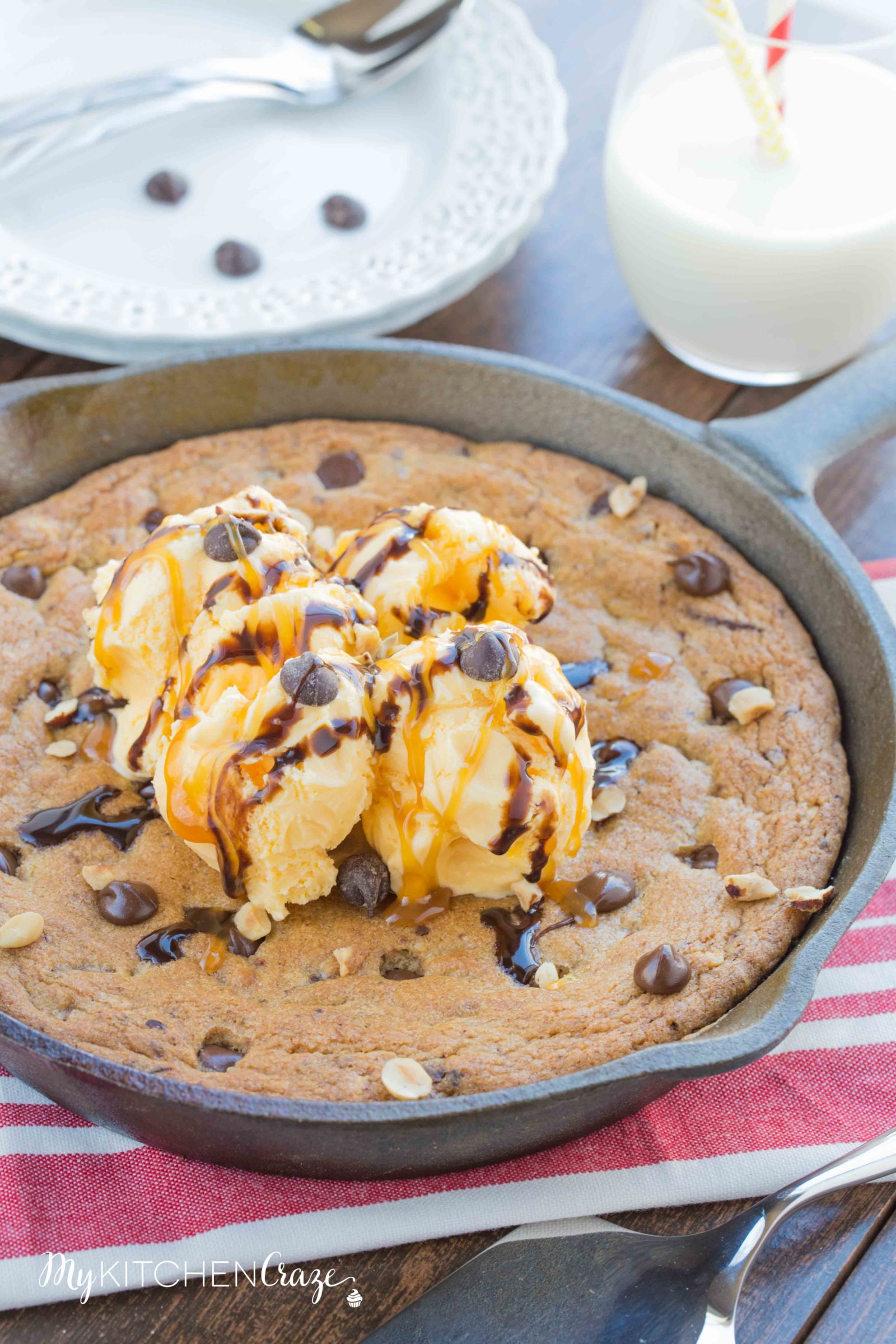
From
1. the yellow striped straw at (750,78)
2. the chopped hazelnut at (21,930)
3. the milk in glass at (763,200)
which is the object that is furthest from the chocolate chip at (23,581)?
the yellow striped straw at (750,78)

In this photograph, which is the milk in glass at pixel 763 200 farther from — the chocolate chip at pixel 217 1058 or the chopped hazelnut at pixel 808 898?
the chocolate chip at pixel 217 1058

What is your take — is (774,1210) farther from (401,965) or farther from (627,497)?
(627,497)

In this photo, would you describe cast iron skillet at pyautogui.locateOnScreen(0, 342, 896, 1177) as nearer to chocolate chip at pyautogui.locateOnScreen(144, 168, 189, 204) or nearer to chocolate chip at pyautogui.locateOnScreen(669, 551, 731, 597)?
chocolate chip at pyautogui.locateOnScreen(669, 551, 731, 597)

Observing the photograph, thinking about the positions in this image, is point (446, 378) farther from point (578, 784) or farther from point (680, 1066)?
point (680, 1066)

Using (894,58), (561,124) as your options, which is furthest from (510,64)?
(894,58)

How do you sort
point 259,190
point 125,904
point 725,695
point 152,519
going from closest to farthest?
point 125,904 < point 725,695 < point 152,519 < point 259,190

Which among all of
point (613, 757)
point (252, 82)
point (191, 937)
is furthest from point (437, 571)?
point (252, 82)
